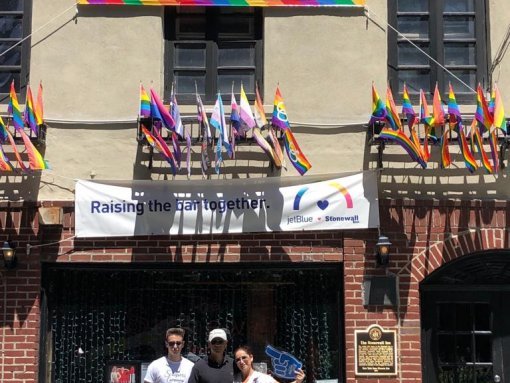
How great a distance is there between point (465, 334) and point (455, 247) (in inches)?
38.3

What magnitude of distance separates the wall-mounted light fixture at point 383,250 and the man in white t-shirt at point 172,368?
2.25 metres

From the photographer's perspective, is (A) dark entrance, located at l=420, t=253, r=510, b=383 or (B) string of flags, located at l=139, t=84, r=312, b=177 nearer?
(B) string of flags, located at l=139, t=84, r=312, b=177

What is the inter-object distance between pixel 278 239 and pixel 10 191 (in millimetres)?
2778

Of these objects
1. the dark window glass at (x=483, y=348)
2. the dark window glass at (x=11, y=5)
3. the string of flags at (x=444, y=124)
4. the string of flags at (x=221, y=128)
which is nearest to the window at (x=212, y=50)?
the string of flags at (x=221, y=128)

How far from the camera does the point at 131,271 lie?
799 centimetres

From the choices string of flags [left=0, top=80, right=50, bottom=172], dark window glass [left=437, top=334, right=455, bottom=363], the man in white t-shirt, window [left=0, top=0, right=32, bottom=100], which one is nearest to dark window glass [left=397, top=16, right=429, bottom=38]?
dark window glass [left=437, top=334, right=455, bottom=363]

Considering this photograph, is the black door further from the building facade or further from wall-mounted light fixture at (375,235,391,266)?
wall-mounted light fixture at (375,235,391,266)

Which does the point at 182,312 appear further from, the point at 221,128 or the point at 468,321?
the point at 468,321

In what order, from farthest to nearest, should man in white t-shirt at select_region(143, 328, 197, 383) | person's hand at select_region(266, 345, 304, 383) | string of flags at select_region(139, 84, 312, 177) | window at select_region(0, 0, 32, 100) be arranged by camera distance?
window at select_region(0, 0, 32, 100) < person's hand at select_region(266, 345, 304, 383) < string of flags at select_region(139, 84, 312, 177) < man in white t-shirt at select_region(143, 328, 197, 383)

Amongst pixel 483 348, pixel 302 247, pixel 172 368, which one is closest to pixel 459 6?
pixel 302 247

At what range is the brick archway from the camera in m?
7.70

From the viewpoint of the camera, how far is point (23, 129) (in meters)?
7.57

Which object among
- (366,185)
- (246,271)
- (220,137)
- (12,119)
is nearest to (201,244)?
(246,271)

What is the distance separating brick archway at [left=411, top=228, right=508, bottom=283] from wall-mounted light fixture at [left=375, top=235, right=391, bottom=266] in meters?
0.32
